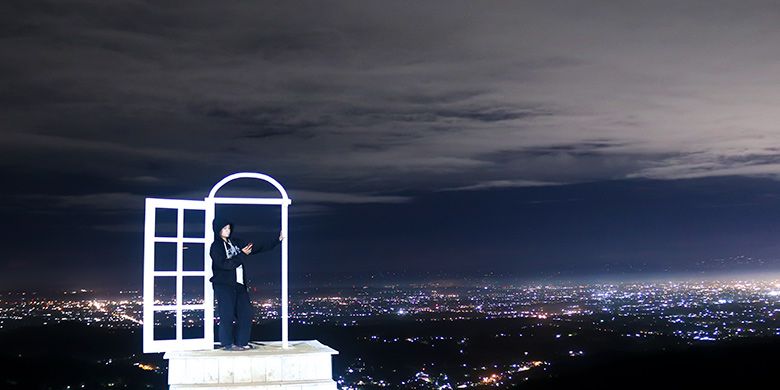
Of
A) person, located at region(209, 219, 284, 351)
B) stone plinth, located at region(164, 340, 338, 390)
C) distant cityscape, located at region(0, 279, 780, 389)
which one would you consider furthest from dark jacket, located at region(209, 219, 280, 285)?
distant cityscape, located at region(0, 279, 780, 389)

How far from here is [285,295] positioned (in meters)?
12.6

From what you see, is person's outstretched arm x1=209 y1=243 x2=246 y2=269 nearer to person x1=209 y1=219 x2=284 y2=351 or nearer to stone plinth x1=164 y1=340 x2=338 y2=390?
person x1=209 y1=219 x2=284 y2=351

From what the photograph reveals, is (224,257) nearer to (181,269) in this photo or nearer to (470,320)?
(181,269)

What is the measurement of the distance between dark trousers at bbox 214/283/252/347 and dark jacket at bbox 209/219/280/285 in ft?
0.43

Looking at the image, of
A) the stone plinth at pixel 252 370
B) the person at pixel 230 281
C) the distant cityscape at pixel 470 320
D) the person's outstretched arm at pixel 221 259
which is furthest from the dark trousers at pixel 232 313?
the distant cityscape at pixel 470 320

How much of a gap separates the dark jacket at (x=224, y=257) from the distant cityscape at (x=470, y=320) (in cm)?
4585

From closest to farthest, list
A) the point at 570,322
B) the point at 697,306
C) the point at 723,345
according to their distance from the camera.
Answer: the point at 723,345 → the point at 570,322 → the point at 697,306

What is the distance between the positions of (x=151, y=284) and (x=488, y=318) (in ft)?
397

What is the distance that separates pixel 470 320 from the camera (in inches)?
4990

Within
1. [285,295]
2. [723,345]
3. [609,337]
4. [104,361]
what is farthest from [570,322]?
[285,295]

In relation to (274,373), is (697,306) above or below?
below

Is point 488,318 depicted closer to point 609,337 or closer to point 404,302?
point 609,337

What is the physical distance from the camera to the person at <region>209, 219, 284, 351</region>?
12.0 meters

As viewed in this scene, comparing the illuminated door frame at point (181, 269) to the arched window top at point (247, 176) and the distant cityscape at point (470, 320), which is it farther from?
the distant cityscape at point (470, 320)
